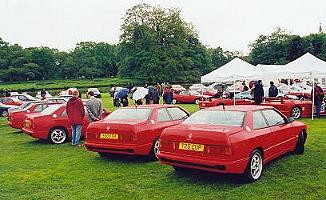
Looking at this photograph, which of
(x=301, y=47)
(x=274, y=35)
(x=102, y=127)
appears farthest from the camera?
(x=274, y=35)

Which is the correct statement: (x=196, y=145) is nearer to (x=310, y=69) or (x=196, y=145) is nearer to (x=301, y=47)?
(x=310, y=69)

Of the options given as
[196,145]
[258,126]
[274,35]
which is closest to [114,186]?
[196,145]

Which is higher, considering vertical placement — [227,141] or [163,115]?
[163,115]

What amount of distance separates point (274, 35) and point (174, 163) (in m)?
90.6

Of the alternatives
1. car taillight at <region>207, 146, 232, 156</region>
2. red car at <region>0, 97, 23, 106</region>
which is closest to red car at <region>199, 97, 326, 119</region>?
car taillight at <region>207, 146, 232, 156</region>

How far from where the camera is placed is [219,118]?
7.48m

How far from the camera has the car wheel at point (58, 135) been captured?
1255 cm

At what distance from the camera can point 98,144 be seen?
8.92 metres

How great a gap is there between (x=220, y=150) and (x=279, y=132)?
2.09m

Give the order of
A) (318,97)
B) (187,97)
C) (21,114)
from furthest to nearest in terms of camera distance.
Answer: (187,97), (318,97), (21,114)

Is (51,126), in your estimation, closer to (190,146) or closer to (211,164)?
(190,146)

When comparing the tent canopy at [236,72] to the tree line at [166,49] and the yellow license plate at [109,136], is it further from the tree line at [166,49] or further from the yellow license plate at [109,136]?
the tree line at [166,49]

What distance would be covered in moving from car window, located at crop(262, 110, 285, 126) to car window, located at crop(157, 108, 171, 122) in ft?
8.06

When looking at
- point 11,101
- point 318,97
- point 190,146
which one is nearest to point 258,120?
point 190,146
